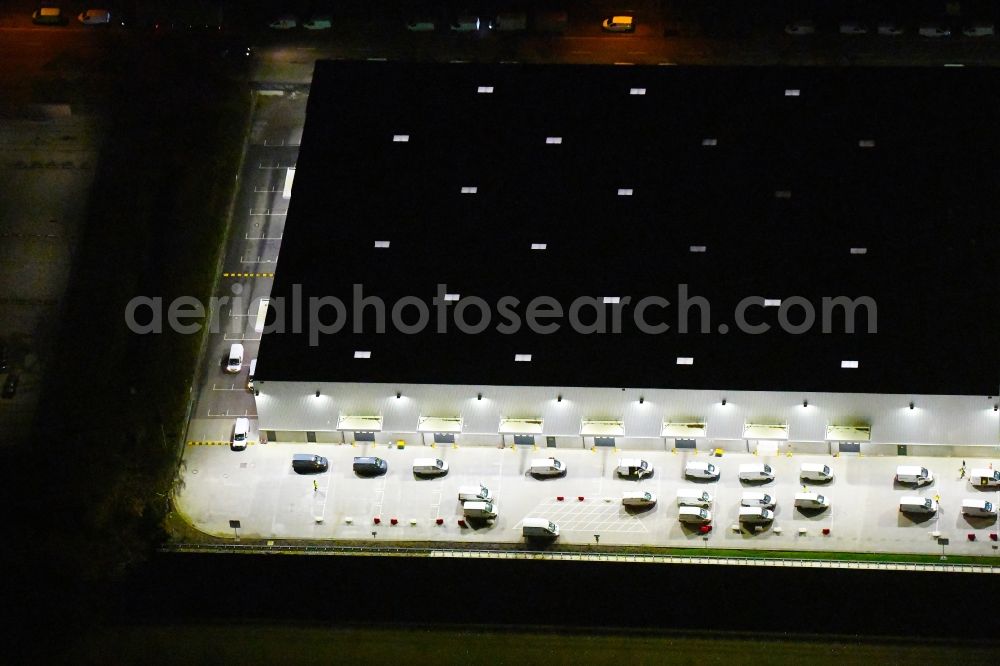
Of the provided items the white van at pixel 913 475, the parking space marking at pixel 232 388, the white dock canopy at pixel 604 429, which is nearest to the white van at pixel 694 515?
the white dock canopy at pixel 604 429

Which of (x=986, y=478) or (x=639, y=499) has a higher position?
(x=986, y=478)

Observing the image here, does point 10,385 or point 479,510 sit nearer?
point 479,510

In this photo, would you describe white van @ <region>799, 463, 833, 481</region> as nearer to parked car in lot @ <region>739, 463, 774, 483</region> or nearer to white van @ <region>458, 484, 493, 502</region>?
parked car in lot @ <region>739, 463, 774, 483</region>

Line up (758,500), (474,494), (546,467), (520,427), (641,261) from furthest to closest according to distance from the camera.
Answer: (641,261) → (520,427) → (546,467) → (474,494) → (758,500)

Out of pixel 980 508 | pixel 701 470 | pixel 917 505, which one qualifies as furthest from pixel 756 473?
pixel 980 508

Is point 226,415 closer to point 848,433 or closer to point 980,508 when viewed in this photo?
point 848,433

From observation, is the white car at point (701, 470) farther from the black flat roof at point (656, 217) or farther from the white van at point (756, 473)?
the black flat roof at point (656, 217)
